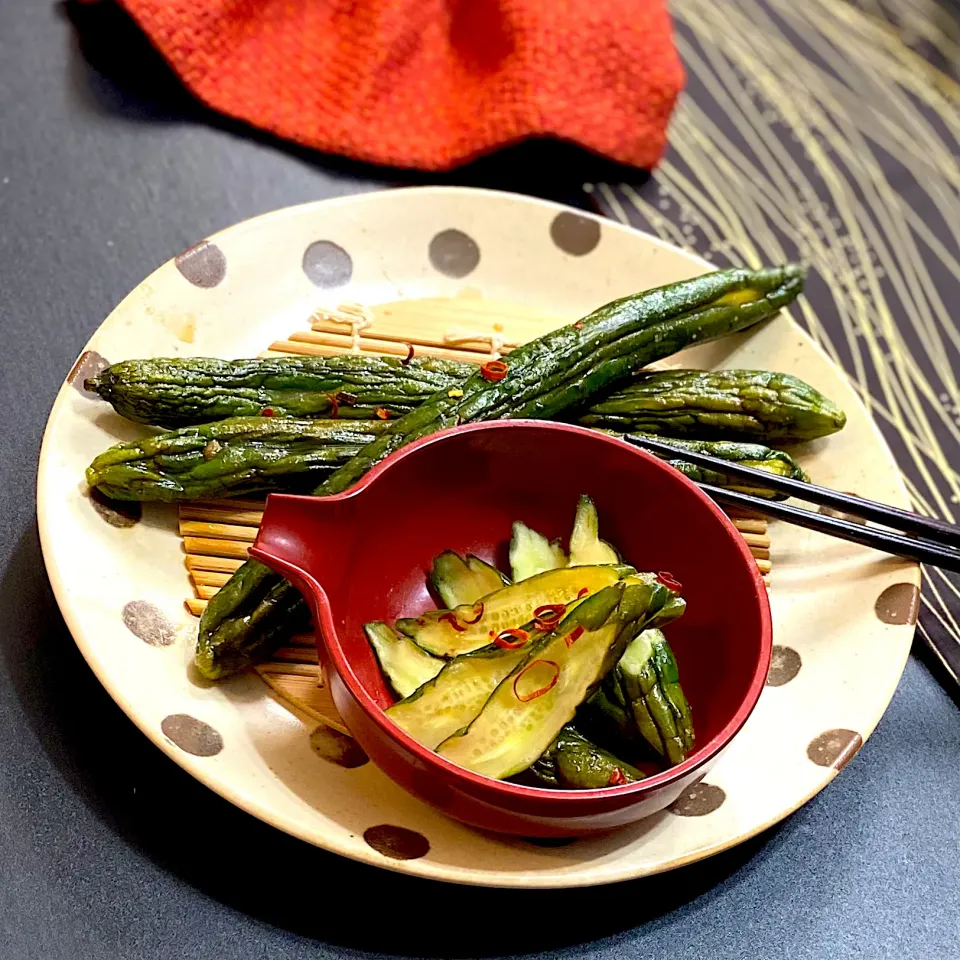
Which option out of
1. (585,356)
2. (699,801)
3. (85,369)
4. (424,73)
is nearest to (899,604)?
(699,801)

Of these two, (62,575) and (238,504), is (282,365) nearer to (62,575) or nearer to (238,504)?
(238,504)

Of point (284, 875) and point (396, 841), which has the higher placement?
point (396, 841)

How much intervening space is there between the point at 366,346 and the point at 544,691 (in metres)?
0.56

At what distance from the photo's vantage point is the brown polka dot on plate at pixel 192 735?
0.85m

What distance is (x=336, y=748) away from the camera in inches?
36.1

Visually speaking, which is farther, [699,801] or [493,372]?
[493,372]

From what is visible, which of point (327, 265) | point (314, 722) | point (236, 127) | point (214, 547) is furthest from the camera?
point (236, 127)

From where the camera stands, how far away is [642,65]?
1557 mm

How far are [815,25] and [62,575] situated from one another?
1.72m

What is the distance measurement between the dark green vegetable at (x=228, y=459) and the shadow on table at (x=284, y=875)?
204 millimetres

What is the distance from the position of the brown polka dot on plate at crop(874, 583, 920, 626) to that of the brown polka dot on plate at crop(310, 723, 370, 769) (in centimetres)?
55

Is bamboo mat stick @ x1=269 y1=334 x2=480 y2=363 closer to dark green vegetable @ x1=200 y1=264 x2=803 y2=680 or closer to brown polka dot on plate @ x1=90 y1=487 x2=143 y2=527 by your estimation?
dark green vegetable @ x1=200 y1=264 x2=803 y2=680

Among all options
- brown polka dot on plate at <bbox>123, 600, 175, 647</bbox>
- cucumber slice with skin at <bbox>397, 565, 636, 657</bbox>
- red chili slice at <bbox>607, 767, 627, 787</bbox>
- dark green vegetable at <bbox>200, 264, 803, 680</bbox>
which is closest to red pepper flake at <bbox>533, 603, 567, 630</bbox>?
cucumber slice with skin at <bbox>397, 565, 636, 657</bbox>

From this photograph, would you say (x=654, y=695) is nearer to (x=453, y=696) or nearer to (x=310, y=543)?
(x=453, y=696)
